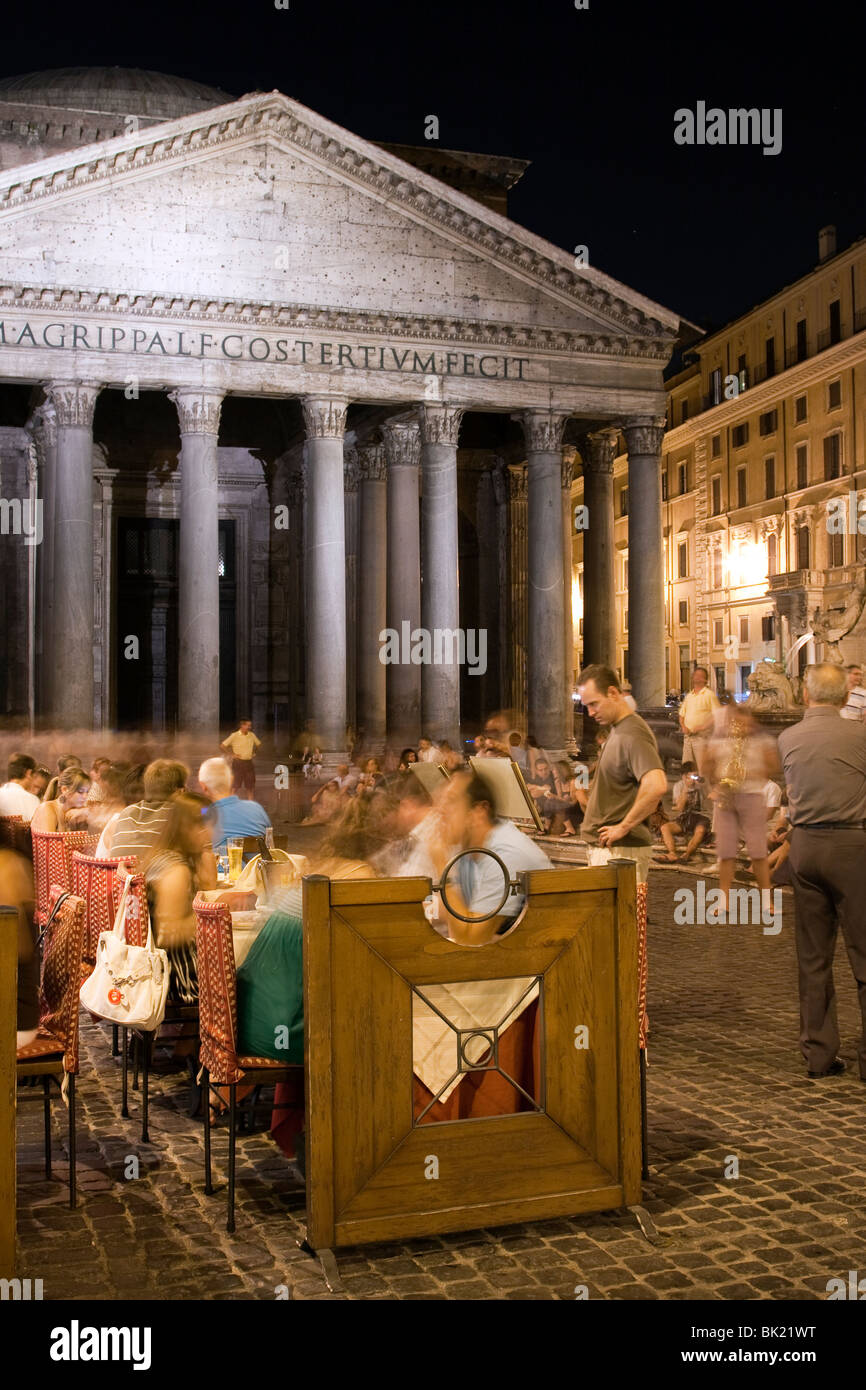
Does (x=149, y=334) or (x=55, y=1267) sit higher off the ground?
(x=149, y=334)

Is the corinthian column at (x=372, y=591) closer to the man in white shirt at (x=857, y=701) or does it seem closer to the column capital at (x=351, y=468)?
the column capital at (x=351, y=468)

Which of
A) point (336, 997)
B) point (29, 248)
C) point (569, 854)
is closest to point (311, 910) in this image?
point (336, 997)

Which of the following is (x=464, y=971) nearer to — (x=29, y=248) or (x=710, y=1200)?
(x=710, y=1200)

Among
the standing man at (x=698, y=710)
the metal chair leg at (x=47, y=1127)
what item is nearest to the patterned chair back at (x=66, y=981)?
the metal chair leg at (x=47, y=1127)

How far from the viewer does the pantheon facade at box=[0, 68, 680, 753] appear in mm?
22094

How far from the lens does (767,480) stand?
4369cm

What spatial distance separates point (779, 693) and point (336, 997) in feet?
61.1

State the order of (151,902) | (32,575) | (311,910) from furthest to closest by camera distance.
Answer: (32,575) → (151,902) → (311,910)

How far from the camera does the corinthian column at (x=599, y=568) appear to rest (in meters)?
27.5

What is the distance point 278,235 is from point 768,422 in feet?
82.2

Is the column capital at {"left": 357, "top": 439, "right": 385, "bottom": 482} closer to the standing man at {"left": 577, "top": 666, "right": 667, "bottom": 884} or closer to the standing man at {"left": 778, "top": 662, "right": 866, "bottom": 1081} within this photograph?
the standing man at {"left": 577, "top": 666, "right": 667, "bottom": 884}

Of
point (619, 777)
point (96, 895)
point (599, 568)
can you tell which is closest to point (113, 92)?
point (599, 568)

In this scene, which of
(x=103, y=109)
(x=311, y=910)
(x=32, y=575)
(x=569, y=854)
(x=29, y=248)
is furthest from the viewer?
(x=103, y=109)

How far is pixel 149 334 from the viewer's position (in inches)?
876
